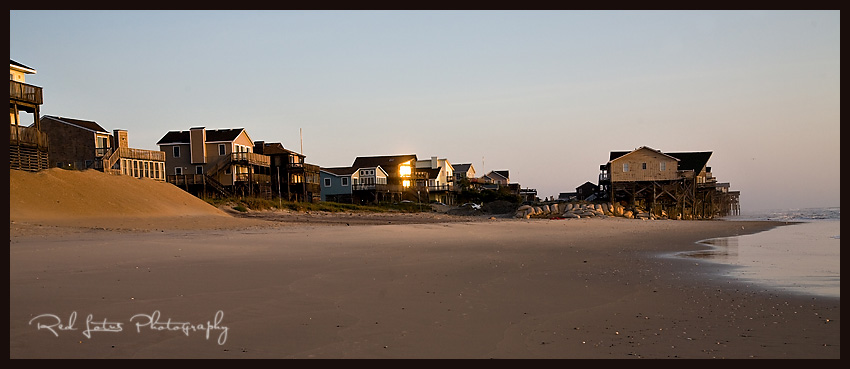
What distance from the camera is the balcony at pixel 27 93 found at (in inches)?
221

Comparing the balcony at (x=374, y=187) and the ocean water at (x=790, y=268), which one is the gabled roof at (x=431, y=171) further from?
the ocean water at (x=790, y=268)

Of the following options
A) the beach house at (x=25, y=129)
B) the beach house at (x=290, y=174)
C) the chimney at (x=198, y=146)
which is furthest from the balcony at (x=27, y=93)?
the beach house at (x=290, y=174)

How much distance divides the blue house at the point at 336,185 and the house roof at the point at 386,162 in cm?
858

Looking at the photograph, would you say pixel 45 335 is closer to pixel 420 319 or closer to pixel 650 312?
pixel 420 319

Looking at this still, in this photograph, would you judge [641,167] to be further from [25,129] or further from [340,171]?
[25,129]

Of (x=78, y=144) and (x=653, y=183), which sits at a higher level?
(x=78, y=144)

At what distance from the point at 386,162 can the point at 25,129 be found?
84.7m

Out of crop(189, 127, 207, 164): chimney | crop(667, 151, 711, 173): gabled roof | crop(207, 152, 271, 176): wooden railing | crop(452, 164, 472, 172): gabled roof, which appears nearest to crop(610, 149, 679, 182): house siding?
crop(667, 151, 711, 173): gabled roof

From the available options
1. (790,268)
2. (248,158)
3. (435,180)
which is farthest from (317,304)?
(435,180)

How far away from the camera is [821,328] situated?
7410 millimetres

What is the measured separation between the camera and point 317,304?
748 cm

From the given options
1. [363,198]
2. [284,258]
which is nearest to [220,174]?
[363,198]

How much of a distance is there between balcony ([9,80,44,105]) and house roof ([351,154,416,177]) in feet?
268

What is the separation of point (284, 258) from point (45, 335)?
7.20 meters
